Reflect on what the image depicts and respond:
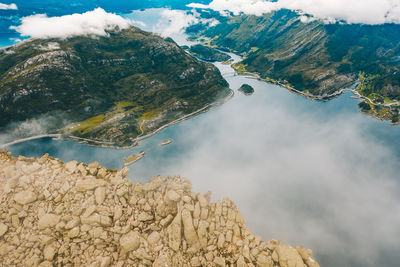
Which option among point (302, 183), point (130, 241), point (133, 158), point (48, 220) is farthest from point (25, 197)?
point (302, 183)

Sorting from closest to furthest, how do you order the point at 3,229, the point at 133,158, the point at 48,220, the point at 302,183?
1. the point at 3,229
2. the point at 48,220
3. the point at 302,183
4. the point at 133,158

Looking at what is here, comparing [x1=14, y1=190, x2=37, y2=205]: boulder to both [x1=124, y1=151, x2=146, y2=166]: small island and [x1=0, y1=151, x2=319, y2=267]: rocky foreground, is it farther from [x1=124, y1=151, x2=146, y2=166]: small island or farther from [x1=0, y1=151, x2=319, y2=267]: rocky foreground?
[x1=124, y1=151, x2=146, y2=166]: small island


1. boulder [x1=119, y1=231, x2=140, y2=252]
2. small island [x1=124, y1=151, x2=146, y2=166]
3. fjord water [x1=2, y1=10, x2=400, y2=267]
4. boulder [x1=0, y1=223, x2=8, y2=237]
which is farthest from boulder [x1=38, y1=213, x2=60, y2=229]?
small island [x1=124, y1=151, x2=146, y2=166]

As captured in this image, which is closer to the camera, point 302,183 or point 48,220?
point 48,220

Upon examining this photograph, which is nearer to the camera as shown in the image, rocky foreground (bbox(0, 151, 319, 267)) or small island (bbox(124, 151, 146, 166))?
rocky foreground (bbox(0, 151, 319, 267))

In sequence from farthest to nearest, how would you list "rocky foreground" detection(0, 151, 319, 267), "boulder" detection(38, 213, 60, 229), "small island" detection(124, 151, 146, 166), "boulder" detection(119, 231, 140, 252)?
1. "small island" detection(124, 151, 146, 166)
2. "boulder" detection(119, 231, 140, 252)
3. "boulder" detection(38, 213, 60, 229)
4. "rocky foreground" detection(0, 151, 319, 267)

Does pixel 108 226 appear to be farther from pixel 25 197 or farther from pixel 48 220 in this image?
pixel 25 197

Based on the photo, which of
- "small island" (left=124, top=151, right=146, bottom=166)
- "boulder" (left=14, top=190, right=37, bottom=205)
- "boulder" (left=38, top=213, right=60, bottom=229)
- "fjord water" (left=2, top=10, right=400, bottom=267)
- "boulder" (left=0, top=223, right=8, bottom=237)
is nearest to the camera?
"boulder" (left=0, top=223, right=8, bottom=237)

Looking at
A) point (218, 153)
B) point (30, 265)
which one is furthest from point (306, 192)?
point (30, 265)

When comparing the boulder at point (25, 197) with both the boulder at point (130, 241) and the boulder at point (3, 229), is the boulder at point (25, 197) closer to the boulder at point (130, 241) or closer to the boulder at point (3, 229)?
the boulder at point (3, 229)

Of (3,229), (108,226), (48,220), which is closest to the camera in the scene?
(3,229)
